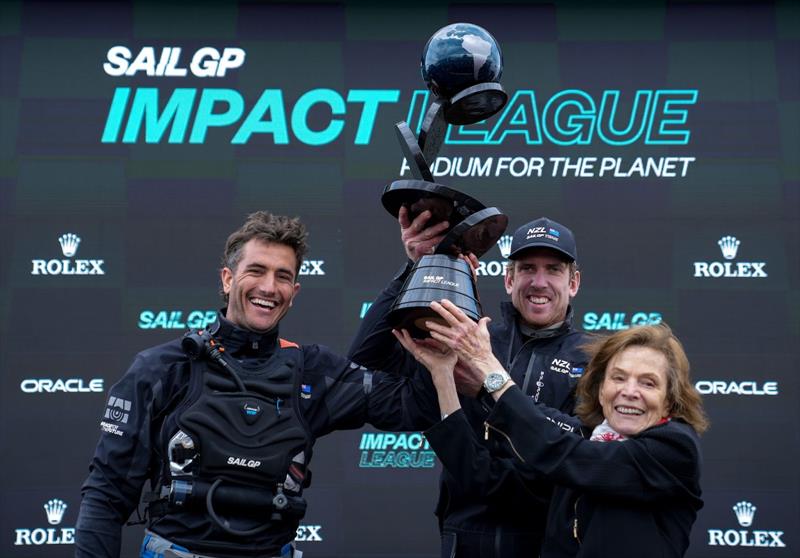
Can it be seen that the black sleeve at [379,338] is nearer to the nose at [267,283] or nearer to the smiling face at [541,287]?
the nose at [267,283]

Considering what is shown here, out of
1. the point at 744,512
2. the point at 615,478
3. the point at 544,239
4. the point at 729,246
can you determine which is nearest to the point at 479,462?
the point at 615,478

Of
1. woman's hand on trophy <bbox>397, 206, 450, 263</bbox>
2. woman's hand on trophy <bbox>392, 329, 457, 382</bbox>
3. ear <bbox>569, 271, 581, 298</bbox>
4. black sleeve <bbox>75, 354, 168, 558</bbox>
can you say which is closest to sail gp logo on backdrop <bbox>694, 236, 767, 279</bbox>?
ear <bbox>569, 271, 581, 298</bbox>

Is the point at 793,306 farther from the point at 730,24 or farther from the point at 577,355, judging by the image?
the point at 577,355

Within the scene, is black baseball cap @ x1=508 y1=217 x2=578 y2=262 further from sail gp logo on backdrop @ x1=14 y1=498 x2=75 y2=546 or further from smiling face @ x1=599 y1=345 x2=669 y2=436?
sail gp logo on backdrop @ x1=14 y1=498 x2=75 y2=546

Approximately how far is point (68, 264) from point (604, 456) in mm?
3472

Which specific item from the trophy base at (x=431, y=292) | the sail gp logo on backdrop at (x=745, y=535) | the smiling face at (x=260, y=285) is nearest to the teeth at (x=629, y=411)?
the trophy base at (x=431, y=292)

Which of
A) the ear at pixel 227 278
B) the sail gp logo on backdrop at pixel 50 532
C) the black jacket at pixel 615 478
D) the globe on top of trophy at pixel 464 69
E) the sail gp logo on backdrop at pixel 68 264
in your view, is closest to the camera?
the black jacket at pixel 615 478

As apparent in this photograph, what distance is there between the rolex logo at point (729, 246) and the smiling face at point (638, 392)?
291cm

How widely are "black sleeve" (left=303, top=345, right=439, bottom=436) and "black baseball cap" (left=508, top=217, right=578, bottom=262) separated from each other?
0.55m

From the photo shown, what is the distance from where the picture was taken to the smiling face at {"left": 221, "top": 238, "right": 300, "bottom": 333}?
7.48 feet

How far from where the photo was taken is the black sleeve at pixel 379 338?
2371 mm

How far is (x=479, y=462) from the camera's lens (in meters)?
2.19

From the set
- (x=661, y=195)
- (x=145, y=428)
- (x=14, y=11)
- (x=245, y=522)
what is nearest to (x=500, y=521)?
(x=245, y=522)

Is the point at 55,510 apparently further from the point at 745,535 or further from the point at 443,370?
the point at 745,535
